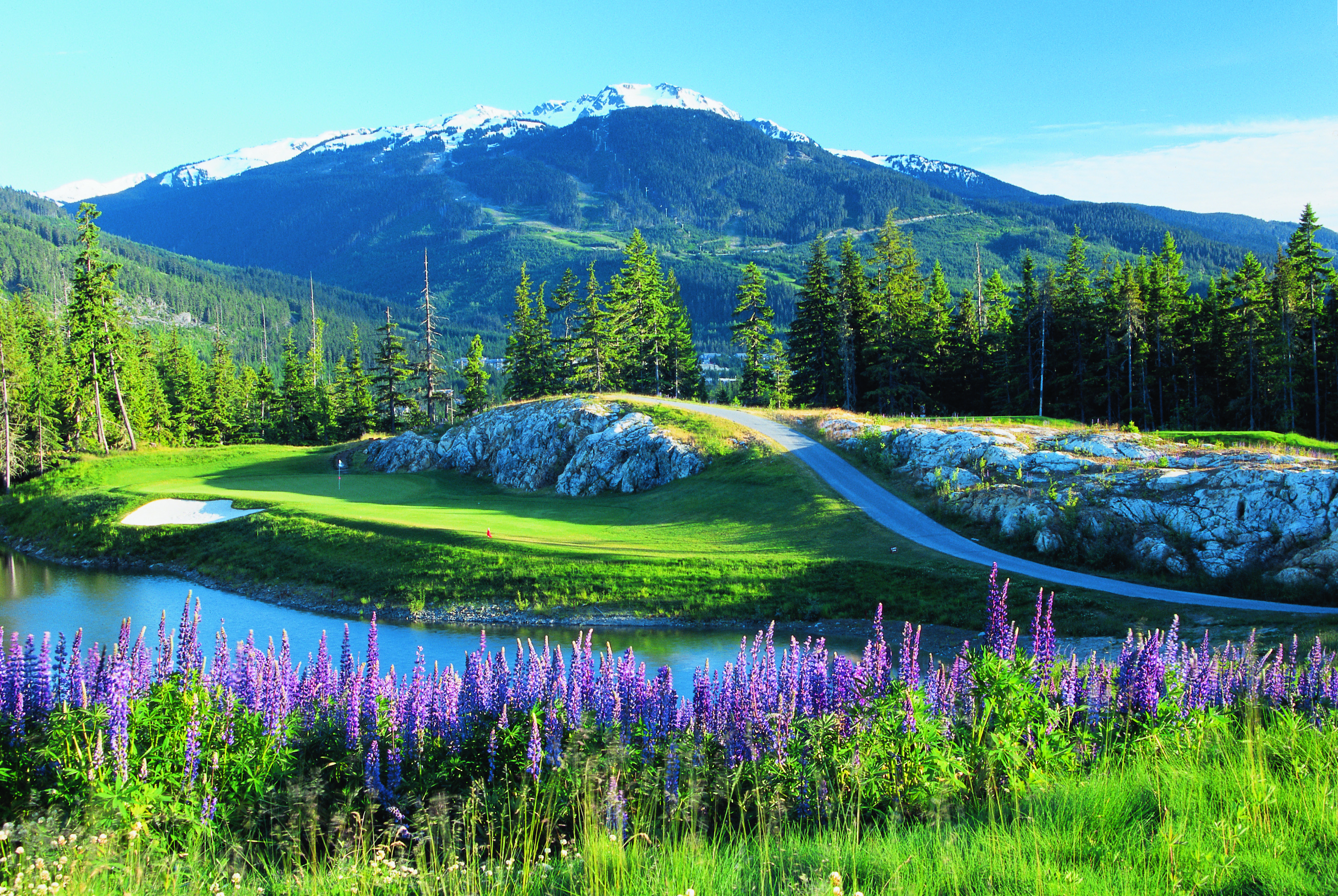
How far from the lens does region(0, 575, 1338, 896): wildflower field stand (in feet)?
15.7

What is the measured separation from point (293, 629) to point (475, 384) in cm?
5400

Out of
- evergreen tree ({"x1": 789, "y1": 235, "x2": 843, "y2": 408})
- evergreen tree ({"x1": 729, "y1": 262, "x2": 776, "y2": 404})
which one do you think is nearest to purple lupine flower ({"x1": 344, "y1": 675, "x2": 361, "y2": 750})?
evergreen tree ({"x1": 789, "y1": 235, "x2": 843, "y2": 408})

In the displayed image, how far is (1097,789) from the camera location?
5648 mm

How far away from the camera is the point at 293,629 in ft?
94.4

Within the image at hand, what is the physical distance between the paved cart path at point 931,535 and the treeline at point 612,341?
2187 cm

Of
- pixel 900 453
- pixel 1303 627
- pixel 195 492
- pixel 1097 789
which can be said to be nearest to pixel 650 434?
pixel 900 453

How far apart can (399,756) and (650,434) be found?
4390cm

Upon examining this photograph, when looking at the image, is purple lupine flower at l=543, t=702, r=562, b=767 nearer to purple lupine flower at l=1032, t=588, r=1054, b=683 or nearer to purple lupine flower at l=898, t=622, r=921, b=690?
purple lupine flower at l=898, t=622, r=921, b=690

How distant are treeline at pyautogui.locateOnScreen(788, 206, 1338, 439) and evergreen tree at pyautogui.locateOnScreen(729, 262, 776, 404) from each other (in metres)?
4.60

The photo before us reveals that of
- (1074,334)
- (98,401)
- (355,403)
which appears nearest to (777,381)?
(1074,334)

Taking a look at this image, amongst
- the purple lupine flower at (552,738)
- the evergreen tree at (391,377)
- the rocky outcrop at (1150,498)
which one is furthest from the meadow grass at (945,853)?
the evergreen tree at (391,377)

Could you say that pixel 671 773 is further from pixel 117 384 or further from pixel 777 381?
pixel 777 381

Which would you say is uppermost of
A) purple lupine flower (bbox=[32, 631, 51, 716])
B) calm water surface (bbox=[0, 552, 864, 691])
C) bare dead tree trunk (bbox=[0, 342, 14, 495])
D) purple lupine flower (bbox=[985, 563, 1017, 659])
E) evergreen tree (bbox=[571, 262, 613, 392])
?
evergreen tree (bbox=[571, 262, 613, 392])

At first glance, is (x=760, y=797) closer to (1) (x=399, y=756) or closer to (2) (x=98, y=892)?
(1) (x=399, y=756)
